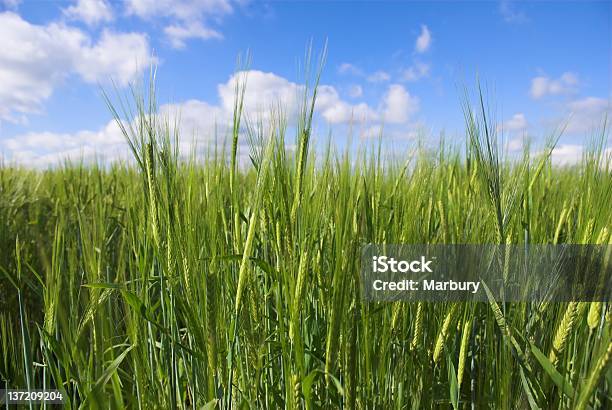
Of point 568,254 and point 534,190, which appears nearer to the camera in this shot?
→ point 568,254

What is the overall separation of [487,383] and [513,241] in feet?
0.96

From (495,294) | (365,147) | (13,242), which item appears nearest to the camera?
(495,294)

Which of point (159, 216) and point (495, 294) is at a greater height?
point (159, 216)

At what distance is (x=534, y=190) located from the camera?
1369mm

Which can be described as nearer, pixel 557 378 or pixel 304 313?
pixel 557 378

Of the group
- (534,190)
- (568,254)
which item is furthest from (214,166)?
(534,190)

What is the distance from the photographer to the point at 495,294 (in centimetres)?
83

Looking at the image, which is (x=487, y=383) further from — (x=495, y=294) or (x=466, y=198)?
(x=466, y=198)

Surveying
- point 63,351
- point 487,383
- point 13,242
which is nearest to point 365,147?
point 487,383

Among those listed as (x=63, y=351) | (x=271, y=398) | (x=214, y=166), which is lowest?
(x=271, y=398)

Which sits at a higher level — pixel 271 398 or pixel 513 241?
pixel 513 241

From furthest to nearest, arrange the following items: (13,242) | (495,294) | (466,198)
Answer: (13,242)
(466,198)
(495,294)

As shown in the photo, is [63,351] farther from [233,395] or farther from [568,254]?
[568,254]

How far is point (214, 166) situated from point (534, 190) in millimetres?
975
